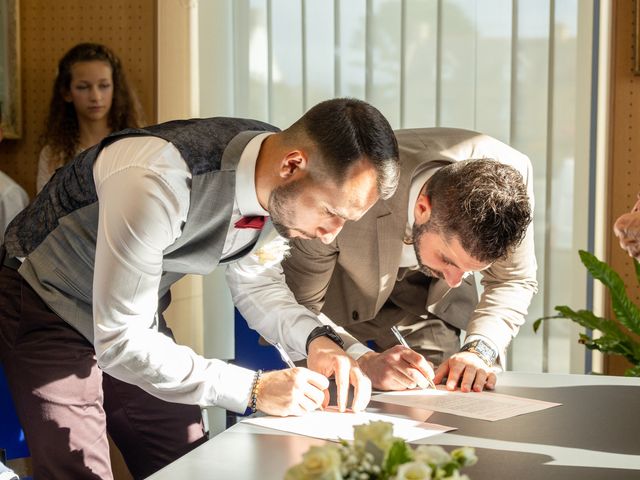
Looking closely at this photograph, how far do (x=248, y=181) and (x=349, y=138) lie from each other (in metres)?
0.23

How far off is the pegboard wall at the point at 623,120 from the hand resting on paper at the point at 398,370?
207 cm

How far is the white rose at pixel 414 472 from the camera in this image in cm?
76

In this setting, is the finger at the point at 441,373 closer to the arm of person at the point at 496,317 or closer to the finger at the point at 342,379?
the arm of person at the point at 496,317

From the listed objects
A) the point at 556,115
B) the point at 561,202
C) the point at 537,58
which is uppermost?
the point at 537,58

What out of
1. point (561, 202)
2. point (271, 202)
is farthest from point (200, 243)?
point (561, 202)

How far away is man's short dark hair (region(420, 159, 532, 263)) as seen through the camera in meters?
1.98

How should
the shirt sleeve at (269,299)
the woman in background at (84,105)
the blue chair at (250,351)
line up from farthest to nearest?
the woman in background at (84,105)
the blue chair at (250,351)
the shirt sleeve at (269,299)

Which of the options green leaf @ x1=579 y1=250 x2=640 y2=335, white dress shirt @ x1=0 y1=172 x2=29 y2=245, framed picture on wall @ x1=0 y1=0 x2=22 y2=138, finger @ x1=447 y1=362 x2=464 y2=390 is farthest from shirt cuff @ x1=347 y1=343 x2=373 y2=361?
framed picture on wall @ x1=0 y1=0 x2=22 y2=138

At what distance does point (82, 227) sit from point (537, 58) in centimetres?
251

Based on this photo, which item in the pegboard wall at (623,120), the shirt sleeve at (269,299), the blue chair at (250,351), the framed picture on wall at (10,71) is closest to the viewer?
the shirt sleeve at (269,299)

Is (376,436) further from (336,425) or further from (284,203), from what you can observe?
(284,203)

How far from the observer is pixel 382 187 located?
5.65ft

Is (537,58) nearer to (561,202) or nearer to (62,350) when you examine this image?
(561,202)

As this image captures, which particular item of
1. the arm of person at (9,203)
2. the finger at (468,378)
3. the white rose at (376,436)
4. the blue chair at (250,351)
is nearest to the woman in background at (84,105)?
the arm of person at (9,203)
